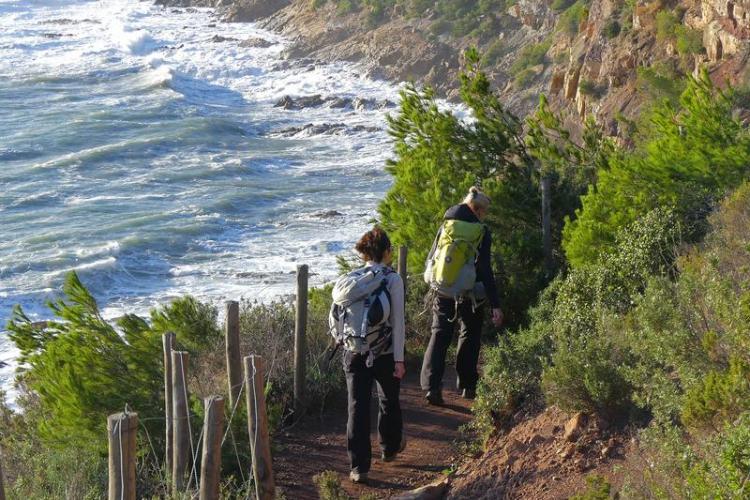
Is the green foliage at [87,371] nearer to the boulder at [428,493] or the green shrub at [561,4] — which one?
the boulder at [428,493]

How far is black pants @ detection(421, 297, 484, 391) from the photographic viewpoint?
295 inches

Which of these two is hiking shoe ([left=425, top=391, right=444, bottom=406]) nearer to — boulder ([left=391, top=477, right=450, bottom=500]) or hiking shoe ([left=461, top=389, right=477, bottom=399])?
hiking shoe ([left=461, top=389, right=477, bottom=399])

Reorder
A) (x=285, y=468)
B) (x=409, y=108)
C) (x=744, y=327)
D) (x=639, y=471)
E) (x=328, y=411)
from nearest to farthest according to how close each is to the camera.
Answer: (x=639, y=471)
(x=744, y=327)
(x=285, y=468)
(x=328, y=411)
(x=409, y=108)

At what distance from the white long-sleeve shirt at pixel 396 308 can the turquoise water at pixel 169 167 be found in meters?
10.8

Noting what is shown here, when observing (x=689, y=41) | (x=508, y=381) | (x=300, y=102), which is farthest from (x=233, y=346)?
(x=300, y=102)

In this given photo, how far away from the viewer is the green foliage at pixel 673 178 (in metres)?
8.70

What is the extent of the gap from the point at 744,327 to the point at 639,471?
972mm

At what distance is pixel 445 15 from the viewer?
44719 millimetres

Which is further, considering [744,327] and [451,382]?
[451,382]

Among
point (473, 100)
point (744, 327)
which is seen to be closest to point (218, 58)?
point (473, 100)

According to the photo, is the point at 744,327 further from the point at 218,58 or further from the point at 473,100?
the point at 218,58

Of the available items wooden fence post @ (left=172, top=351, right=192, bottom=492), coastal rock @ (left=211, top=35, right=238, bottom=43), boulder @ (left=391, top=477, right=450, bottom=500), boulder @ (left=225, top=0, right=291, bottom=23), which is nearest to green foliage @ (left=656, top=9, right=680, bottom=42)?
boulder @ (left=391, top=477, right=450, bottom=500)

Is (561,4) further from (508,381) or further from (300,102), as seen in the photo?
(508,381)

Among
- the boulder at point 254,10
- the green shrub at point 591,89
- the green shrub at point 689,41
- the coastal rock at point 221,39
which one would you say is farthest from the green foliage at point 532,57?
the boulder at point 254,10
